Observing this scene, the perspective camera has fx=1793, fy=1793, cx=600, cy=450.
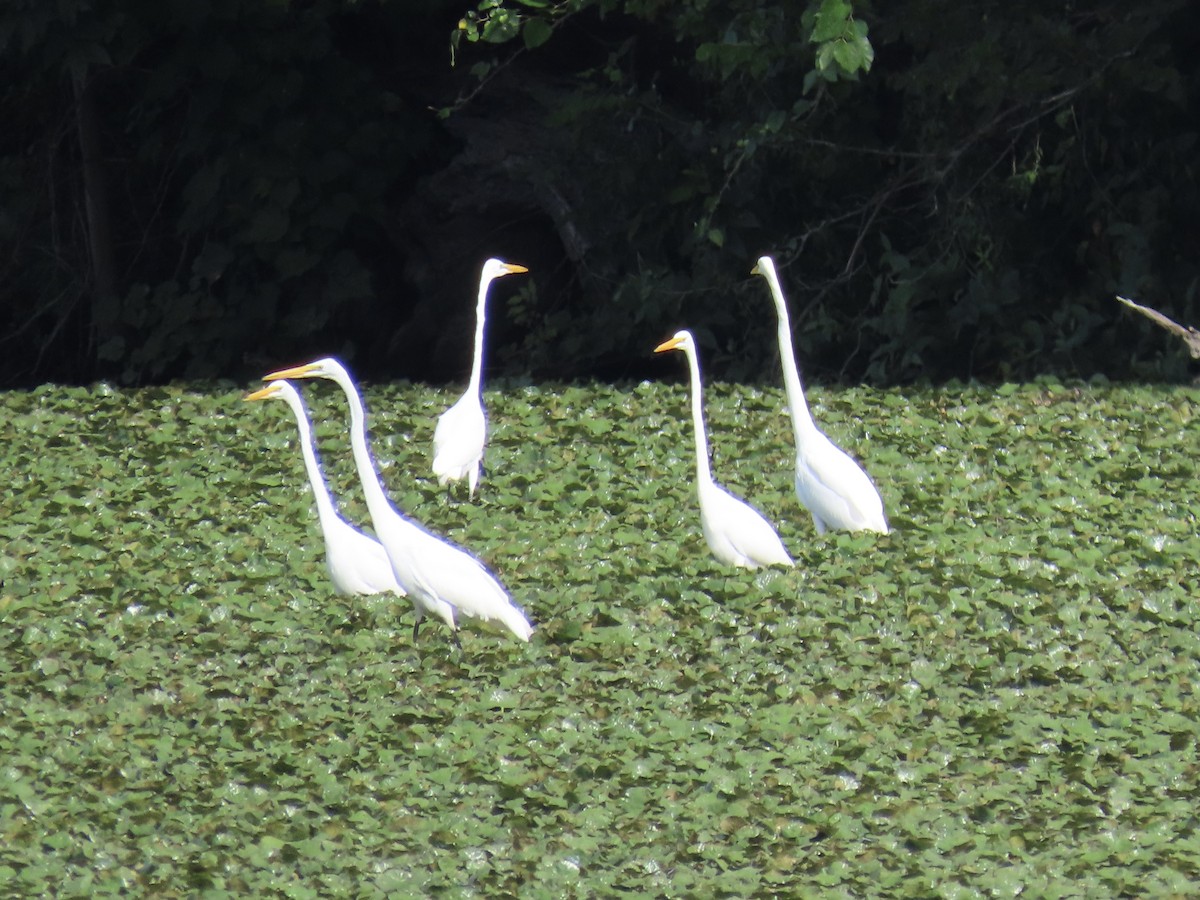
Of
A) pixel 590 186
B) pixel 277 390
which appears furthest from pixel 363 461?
pixel 590 186

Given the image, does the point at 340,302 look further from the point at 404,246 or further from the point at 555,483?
the point at 555,483

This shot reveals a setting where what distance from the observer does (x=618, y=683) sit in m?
5.65

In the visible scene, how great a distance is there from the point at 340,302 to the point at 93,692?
6.90m

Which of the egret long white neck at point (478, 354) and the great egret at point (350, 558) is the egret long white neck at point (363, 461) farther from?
the egret long white neck at point (478, 354)

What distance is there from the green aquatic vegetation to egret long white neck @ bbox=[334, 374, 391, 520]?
43 cm

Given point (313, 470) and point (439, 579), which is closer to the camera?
point (439, 579)

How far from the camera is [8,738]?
17.4ft

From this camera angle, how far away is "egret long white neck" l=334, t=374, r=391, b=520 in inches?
239

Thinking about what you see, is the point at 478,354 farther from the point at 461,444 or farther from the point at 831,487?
the point at 831,487

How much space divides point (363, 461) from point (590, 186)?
623 centimetres

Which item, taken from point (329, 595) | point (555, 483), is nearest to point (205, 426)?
point (555, 483)

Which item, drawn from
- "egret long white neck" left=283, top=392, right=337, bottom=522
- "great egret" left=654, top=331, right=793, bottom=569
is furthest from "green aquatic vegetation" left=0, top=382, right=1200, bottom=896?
"egret long white neck" left=283, top=392, right=337, bottom=522

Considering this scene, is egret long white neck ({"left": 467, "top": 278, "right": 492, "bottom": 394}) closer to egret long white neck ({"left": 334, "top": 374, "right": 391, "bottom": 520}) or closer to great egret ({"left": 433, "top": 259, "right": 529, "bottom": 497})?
great egret ({"left": 433, "top": 259, "right": 529, "bottom": 497})

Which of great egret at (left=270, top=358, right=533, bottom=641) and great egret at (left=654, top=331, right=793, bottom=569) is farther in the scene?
great egret at (left=654, top=331, right=793, bottom=569)
